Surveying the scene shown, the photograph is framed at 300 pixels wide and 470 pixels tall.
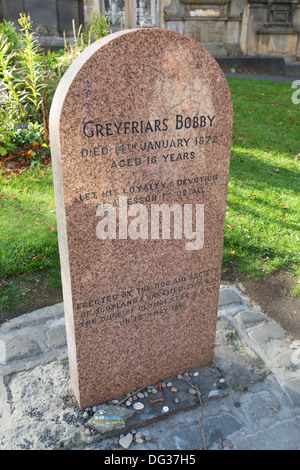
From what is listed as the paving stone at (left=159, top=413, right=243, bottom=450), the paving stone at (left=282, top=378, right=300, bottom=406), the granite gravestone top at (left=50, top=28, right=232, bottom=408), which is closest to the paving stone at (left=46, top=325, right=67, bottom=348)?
the granite gravestone top at (left=50, top=28, right=232, bottom=408)

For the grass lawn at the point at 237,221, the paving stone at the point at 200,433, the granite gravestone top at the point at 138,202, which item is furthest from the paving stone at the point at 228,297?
the paving stone at the point at 200,433

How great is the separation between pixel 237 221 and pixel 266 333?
1.93 meters

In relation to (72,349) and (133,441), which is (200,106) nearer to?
(72,349)

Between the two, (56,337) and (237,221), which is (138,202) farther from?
(237,221)

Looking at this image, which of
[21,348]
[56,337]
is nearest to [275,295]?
[56,337]

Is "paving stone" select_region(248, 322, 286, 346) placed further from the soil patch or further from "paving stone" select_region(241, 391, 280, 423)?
"paving stone" select_region(241, 391, 280, 423)

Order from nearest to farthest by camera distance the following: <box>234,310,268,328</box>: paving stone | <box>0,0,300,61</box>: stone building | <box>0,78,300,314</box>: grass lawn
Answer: <box>234,310,268,328</box>: paving stone
<box>0,78,300,314</box>: grass lawn
<box>0,0,300,61</box>: stone building

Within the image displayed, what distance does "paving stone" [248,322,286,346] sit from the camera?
3.29 meters

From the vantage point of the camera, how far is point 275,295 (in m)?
3.88

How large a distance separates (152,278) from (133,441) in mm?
1000

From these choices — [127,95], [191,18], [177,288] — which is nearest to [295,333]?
[177,288]

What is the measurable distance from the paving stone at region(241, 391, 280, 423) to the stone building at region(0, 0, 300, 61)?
11.9 m

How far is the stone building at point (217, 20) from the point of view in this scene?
12.4 m

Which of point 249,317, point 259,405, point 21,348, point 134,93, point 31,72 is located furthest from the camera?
point 31,72
